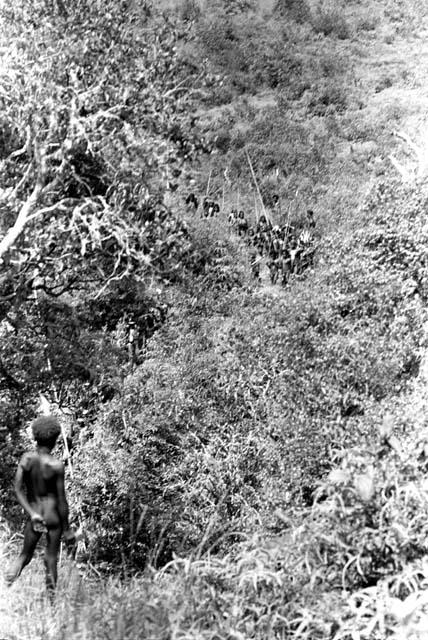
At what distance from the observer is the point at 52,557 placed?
466cm

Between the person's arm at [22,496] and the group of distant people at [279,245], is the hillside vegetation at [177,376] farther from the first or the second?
the group of distant people at [279,245]

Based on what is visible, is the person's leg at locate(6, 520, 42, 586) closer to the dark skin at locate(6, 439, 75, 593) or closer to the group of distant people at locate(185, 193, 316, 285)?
the dark skin at locate(6, 439, 75, 593)

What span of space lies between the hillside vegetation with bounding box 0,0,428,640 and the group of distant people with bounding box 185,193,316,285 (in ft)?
3.70

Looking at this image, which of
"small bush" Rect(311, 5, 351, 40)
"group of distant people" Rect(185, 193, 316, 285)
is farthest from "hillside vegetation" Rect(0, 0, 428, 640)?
"small bush" Rect(311, 5, 351, 40)

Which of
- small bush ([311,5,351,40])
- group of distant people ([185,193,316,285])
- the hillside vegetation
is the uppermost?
the hillside vegetation

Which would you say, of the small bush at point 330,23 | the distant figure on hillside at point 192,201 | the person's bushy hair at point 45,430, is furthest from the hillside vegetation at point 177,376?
the small bush at point 330,23

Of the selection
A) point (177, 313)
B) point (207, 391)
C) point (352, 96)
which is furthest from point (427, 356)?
point (352, 96)

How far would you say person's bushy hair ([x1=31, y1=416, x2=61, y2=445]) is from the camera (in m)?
4.86

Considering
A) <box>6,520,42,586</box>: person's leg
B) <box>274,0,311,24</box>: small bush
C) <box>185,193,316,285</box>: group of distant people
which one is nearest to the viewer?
<box>6,520,42,586</box>: person's leg

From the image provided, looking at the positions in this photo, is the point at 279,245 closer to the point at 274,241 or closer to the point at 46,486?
the point at 274,241

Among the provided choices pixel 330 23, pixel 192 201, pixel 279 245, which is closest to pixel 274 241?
pixel 279 245

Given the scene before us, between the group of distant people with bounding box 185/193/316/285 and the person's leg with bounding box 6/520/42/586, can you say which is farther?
the group of distant people with bounding box 185/193/316/285

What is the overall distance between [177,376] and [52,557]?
922 cm

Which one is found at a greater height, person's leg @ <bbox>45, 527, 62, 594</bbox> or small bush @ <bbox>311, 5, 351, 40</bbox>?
person's leg @ <bbox>45, 527, 62, 594</bbox>
